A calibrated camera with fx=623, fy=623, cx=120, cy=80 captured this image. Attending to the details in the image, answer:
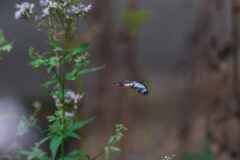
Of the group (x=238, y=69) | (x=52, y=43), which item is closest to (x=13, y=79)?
(x=238, y=69)

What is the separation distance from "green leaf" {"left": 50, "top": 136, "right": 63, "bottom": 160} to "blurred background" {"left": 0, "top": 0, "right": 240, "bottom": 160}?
0.45m

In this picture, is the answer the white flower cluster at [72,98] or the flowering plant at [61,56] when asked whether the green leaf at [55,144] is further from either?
the white flower cluster at [72,98]

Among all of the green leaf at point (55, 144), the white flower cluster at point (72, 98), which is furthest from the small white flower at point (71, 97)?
the green leaf at point (55, 144)

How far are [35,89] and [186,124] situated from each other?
1908 millimetres

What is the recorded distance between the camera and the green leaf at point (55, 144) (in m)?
1.57

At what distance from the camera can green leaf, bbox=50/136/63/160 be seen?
1565 mm

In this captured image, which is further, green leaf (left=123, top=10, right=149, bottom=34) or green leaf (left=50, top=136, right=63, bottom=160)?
green leaf (left=123, top=10, right=149, bottom=34)

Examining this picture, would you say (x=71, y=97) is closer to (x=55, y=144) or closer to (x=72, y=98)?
(x=72, y=98)

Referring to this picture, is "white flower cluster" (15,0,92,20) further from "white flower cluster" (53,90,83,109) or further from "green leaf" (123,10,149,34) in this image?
"green leaf" (123,10,149,34)

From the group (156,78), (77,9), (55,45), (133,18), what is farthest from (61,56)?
(156,78)

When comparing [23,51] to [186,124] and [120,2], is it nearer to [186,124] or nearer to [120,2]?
[120,2]

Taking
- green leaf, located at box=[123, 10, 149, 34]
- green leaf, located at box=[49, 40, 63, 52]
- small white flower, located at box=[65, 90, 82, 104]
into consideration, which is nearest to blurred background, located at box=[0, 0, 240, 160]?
green leaf, located at box=[123, 10, 149, 34]

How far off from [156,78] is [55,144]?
368 centimetres

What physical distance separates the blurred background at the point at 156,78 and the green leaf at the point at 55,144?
45 centimetres
